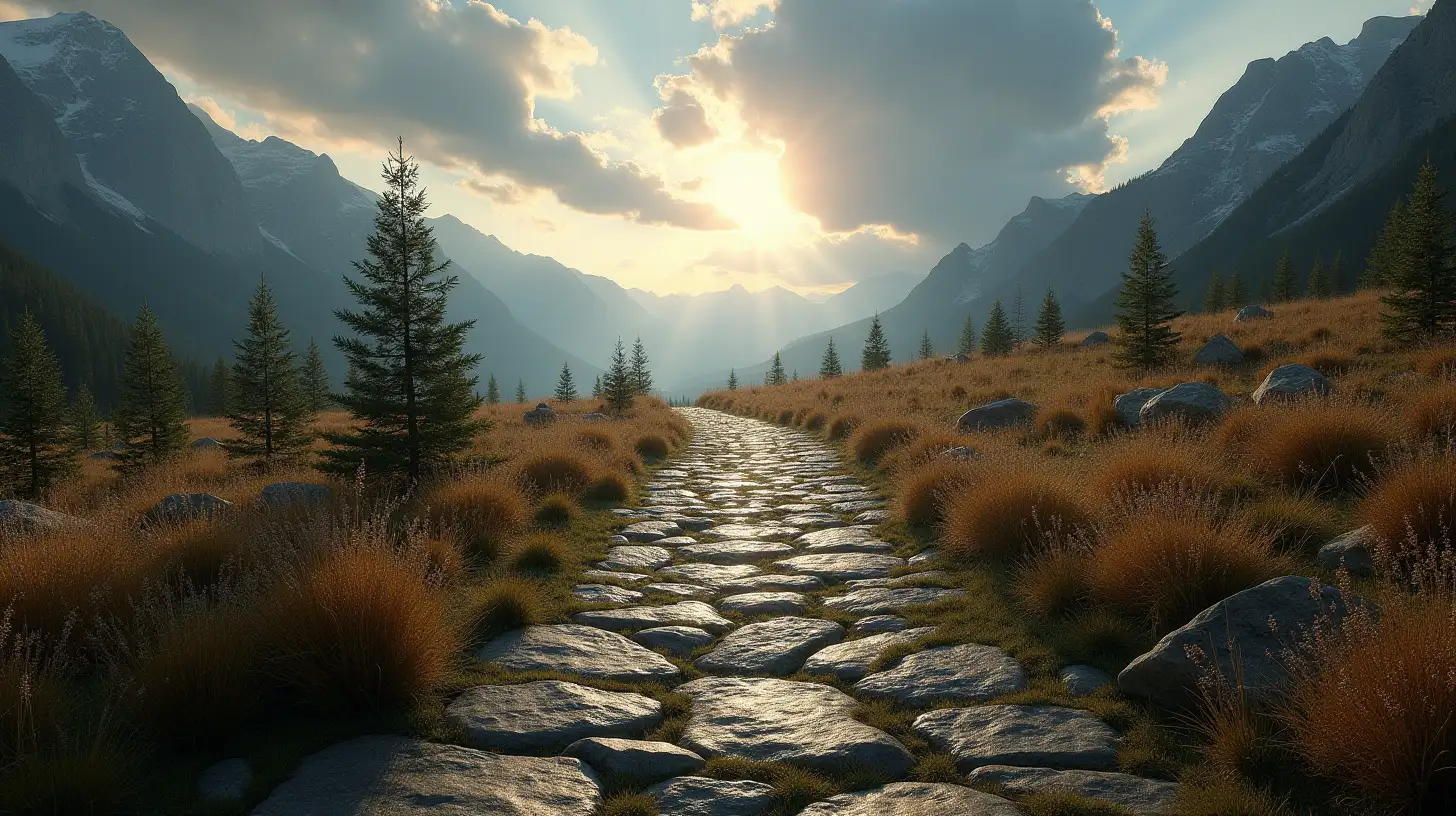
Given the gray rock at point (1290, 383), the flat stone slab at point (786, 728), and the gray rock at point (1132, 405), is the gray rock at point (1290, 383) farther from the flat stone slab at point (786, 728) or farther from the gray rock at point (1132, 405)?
the flat stone slab at point (786, 728)

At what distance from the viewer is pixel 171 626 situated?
3.20 meters

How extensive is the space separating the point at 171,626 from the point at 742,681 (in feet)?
9.62

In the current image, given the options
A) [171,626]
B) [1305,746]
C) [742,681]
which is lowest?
[742,681]

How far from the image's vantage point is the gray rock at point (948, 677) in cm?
363

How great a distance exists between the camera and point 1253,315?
2364cm

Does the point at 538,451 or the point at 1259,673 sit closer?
the point at 1259,673

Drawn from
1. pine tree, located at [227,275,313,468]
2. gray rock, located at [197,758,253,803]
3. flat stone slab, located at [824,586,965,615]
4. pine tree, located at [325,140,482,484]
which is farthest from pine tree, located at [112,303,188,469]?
flat stone slab, located at [824,586,965,615]

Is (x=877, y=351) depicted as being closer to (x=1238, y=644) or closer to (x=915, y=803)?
(x=1238, y=644)

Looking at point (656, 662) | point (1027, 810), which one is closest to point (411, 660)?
point (656, 662)

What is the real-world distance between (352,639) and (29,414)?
82.3 feet

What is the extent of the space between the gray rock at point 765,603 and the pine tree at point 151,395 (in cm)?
2326

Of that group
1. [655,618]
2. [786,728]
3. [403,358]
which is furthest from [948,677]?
[403,358]

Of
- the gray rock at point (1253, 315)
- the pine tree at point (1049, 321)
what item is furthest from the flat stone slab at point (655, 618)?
the pine tree at point (1049, 321)

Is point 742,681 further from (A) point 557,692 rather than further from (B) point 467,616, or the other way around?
(B) point 467,616
